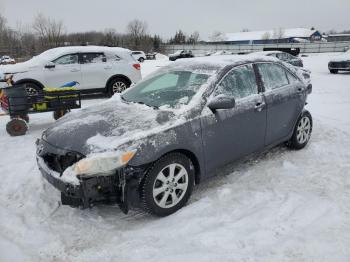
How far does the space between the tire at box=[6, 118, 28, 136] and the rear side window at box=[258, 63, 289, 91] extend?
481 centimetres

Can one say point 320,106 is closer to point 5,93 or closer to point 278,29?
point 5,93

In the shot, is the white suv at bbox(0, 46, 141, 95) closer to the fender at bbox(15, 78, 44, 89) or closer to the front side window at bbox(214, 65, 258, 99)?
the fender at bbox(15, 78, 44, 89)

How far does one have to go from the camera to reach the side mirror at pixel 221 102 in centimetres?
399

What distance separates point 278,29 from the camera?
10631 cm

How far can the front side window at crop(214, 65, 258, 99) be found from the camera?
14.3 ft

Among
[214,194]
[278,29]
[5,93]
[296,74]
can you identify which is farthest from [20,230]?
[278,29]

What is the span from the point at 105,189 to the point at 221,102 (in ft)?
5.47

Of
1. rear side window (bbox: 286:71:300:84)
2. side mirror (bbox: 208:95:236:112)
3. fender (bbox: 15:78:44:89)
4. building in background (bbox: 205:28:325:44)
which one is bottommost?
fender (bbox: 15:78:44:89)

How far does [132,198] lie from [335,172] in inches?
119

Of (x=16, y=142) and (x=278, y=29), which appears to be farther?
(x=278, y=29)

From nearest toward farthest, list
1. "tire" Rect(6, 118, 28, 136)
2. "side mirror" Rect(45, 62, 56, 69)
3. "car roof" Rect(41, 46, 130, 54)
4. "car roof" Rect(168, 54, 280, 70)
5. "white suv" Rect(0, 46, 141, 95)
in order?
1. "car roof" Rect(168, 54, 280, 70)
2. "tire" Rect(6, 118, 28, 136)
3. "white suv" Rect(0, 46, 141, 95)
4. "side mirror" Rect(45, 62, 56, 69)
5. "car roof" Rect(41, 46, 130, 54)

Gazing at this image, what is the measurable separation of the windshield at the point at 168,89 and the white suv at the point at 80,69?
604 cm

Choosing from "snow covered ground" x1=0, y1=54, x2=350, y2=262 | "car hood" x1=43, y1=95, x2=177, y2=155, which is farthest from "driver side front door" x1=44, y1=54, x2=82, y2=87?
"car hood" x1=43, y1=95, x2=177, y2=155

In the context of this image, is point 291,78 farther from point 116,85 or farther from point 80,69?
point 80,69
